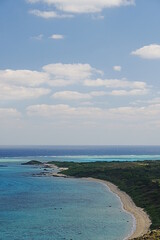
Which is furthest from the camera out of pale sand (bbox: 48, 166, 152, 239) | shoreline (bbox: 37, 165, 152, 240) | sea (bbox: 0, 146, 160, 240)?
pale sand (bbox: 48, 166, 152, 239)

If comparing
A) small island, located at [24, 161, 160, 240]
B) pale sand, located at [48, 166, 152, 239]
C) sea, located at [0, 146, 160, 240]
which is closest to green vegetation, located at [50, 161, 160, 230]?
small island, located at [24, 161, 160, 240]

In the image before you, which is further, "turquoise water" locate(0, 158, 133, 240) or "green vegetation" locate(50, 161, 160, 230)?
"green vegetation" locate(50, 161, 160, 230)

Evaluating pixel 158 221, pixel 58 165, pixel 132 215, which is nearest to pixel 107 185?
pixel 132 215

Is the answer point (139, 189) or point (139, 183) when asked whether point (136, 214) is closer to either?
point (139, 189)

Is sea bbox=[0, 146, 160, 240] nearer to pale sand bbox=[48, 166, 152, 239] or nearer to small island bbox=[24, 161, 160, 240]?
pale sand bbox=[48, 166, 152, 239]

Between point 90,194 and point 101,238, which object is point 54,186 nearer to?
point 90,194

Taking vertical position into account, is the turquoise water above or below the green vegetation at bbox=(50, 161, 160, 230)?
below

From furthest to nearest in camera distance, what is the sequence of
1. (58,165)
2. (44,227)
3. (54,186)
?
(58,165)
(54,186)
(44,227)

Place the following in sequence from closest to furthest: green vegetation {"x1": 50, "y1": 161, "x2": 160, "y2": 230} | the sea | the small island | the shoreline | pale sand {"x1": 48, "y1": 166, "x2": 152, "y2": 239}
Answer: the sea < the shoreline < pale sand {"x1": 48, "y1": 166, "x2": 152, "y2": 239} < the small island < green vegetation {"x1": 50, "y1": 161, "x2": 160, "y2": 230}

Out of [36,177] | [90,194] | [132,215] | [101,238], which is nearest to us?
[101,238]
